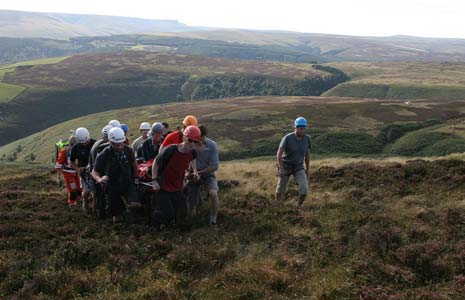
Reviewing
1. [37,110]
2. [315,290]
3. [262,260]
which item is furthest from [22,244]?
[37,110]

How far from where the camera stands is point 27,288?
6754 millimetres

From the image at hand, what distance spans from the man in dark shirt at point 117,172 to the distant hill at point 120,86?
125m

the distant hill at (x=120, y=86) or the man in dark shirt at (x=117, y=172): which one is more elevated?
the man in dark shirt at (x=117, y=172)

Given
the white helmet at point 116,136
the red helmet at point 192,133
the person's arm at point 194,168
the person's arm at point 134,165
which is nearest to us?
the red helmet at point 192,133

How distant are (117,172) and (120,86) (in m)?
167

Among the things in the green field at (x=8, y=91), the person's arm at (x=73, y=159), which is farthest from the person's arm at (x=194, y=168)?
the green field at (x=8, y=91)

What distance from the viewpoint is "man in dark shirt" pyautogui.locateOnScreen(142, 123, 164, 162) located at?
12.4m

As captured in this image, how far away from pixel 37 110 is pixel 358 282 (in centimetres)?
14343

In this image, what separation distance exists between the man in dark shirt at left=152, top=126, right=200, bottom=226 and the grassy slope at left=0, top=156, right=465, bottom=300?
0.44m

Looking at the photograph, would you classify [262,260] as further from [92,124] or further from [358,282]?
[92,124]

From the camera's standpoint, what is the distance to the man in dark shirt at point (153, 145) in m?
12.4

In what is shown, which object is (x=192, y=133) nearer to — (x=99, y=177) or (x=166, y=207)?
(x=166, y=207)

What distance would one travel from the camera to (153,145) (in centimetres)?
1254

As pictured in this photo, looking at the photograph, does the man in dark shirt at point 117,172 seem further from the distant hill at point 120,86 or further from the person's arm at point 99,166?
the distant hill at point 120,86
